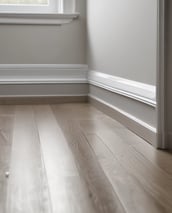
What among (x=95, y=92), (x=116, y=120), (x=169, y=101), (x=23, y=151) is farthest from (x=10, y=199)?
(x=95, y=92)

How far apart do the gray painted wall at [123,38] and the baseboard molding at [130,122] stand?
181 millimetres

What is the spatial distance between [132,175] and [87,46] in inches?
78.8

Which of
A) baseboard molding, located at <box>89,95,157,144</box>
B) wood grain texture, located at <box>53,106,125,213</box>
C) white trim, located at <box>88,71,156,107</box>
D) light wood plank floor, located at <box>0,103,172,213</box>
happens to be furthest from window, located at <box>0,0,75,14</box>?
wood grain texture, located at <box>53,106,125,213</box>

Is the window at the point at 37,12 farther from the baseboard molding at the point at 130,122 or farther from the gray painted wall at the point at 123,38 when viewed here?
the baseboard molding at the point at 130,122

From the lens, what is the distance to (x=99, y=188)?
109 cm

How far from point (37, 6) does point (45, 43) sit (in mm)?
298

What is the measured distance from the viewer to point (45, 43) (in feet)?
10.3

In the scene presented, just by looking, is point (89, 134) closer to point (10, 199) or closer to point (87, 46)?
point (10, 199)

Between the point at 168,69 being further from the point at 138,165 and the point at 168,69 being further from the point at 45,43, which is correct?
the point at 45,43

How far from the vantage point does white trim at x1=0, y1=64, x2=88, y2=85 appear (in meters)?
3.09

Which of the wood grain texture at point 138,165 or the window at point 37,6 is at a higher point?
the window at point 37,6

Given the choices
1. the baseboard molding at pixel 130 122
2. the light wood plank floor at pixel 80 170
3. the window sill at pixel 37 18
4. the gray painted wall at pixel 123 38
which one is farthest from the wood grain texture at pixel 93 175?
the window sill at pixel 37 18

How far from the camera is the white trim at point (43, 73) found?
3092mm

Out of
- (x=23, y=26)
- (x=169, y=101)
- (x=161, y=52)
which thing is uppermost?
(x=23, y=26)
